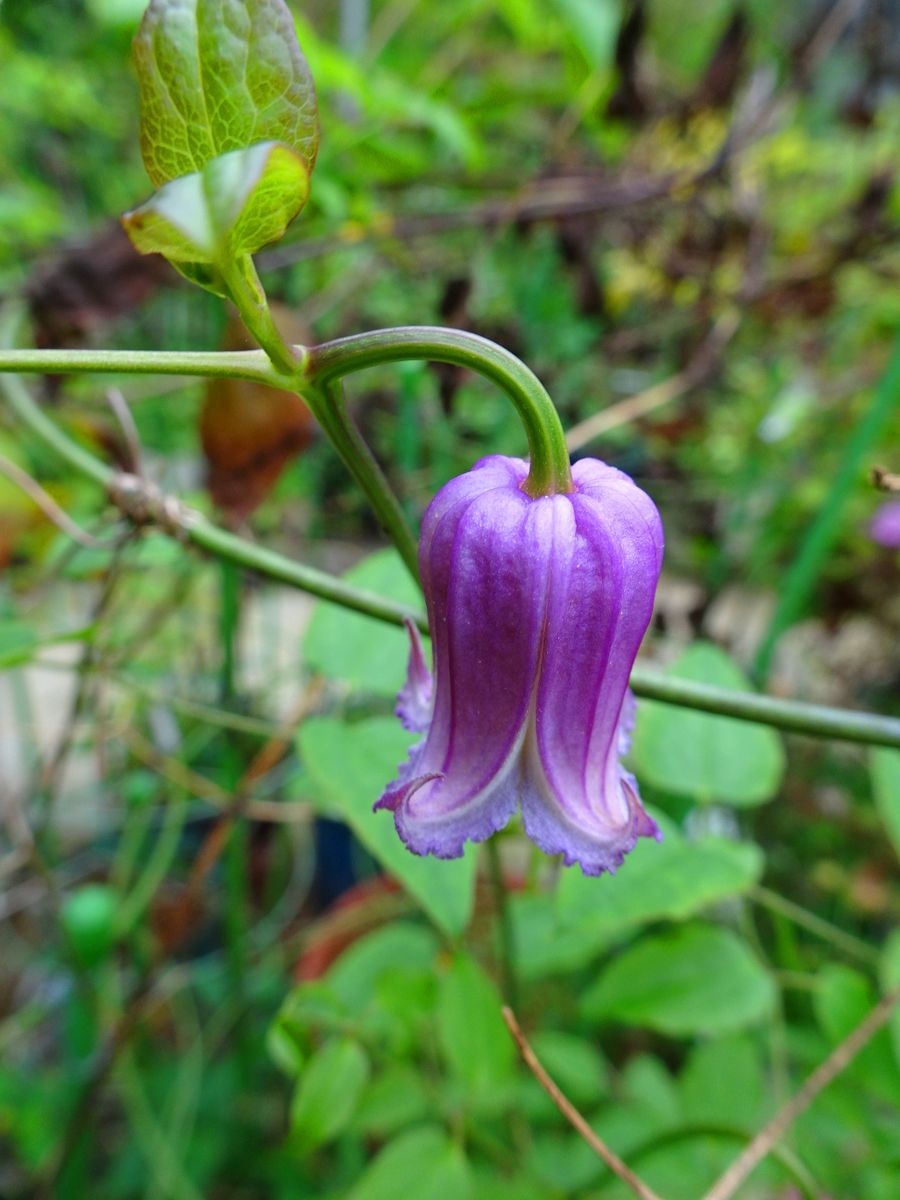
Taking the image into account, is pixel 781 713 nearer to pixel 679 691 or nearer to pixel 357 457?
pixel 679 691

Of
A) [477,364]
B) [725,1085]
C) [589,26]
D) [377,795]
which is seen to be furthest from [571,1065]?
[589,26]

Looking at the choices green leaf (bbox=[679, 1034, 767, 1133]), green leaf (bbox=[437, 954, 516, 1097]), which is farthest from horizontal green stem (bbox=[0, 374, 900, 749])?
green leaf (bbox=[679, 1034, 767, 1133])

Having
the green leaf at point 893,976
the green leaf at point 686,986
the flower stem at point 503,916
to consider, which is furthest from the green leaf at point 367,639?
the green leaf at point 893,976

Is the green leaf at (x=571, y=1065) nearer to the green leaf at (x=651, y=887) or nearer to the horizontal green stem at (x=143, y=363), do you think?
the green leaf at (x=651, y=887)

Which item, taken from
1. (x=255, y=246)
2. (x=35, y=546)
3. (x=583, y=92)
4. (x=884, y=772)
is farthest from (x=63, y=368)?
(x=583, y=92)

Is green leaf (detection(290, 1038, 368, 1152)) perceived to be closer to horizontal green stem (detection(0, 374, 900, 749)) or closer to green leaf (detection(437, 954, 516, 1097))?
green leaf (detection(437, 954, 516, 1097))

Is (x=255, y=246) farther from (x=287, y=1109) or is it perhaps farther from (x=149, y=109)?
(x=287, y=1109)

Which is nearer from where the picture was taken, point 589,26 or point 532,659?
point 532,659
